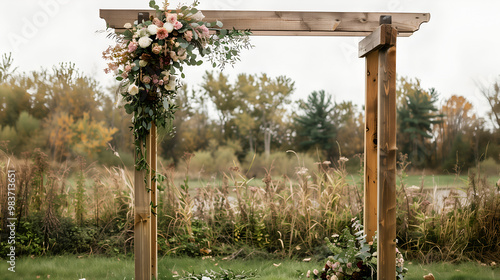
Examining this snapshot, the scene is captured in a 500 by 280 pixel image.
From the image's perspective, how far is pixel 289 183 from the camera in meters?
4.92

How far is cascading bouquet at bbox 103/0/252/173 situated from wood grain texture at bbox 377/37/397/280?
148cm

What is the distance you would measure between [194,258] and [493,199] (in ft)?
12.2

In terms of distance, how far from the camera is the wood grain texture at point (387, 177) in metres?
2.86

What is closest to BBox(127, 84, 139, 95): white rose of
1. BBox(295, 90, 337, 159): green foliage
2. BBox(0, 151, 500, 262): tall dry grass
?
BBox(0, 151, 500, 262): tall dry grass

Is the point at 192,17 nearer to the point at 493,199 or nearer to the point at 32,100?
the point at 493,199

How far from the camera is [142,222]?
3.09 meters

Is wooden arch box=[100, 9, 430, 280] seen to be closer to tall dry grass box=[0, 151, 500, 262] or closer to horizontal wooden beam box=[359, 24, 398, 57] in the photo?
horizontal wooden beam box=[359, 24, 398, 57]

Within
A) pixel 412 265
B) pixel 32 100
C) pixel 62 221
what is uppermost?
pixel 32 100

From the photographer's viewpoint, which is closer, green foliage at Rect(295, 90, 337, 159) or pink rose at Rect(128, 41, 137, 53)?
pink rose at Rect(128, 41, 137, 53)

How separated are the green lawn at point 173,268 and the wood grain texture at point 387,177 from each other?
4.03ft

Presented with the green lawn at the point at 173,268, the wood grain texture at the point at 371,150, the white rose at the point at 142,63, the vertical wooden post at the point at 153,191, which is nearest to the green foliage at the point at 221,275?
the green lawn at the point at 173,268

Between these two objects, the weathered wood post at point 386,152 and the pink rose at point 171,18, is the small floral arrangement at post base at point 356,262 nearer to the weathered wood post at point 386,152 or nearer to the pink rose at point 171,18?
the weathered wood post at point 386,152

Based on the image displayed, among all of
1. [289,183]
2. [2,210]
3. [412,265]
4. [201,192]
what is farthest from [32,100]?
[412,265]

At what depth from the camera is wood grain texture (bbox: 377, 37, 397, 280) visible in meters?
2.86
